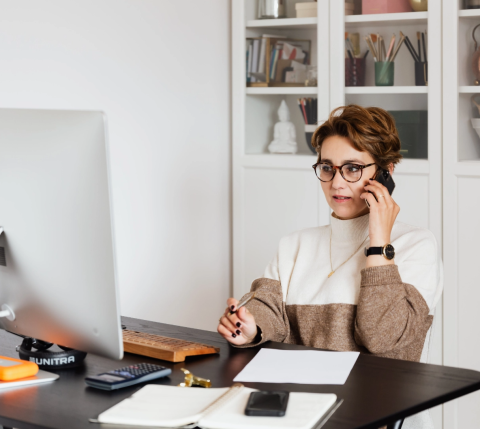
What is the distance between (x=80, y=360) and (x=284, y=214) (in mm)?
1897

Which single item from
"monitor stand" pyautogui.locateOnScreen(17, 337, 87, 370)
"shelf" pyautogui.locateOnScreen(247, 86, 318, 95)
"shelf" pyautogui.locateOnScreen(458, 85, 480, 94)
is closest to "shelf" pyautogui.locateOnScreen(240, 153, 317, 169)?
"shelf" pyautogui.locateOnScreen(247, 86, 318, 95)

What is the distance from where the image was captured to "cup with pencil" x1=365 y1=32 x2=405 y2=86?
2.98 m

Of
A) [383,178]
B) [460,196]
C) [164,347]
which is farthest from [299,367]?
[460,196]

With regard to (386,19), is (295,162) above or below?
below

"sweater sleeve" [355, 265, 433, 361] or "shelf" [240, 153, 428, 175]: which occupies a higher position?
"shelf" [240, 153, 428, 175]

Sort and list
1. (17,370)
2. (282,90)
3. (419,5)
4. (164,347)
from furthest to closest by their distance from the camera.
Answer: (282,90) < (419,5) < (164,347) < (17,370)

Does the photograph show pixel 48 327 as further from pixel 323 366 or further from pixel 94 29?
pixel 94 29

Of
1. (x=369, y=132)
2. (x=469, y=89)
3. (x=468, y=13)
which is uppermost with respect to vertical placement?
(x=468, y=13)

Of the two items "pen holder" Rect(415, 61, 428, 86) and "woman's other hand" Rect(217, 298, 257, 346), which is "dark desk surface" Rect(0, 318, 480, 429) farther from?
"pen holder" Rect(415, 61, 428, 86)

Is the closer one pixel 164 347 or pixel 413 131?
pixel 164 347

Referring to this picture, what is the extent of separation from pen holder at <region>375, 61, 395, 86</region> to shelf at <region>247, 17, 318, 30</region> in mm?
354

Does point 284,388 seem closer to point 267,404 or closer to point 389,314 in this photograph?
point 267,404

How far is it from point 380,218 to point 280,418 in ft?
2.60

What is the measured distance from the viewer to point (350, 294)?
69.5 inches
